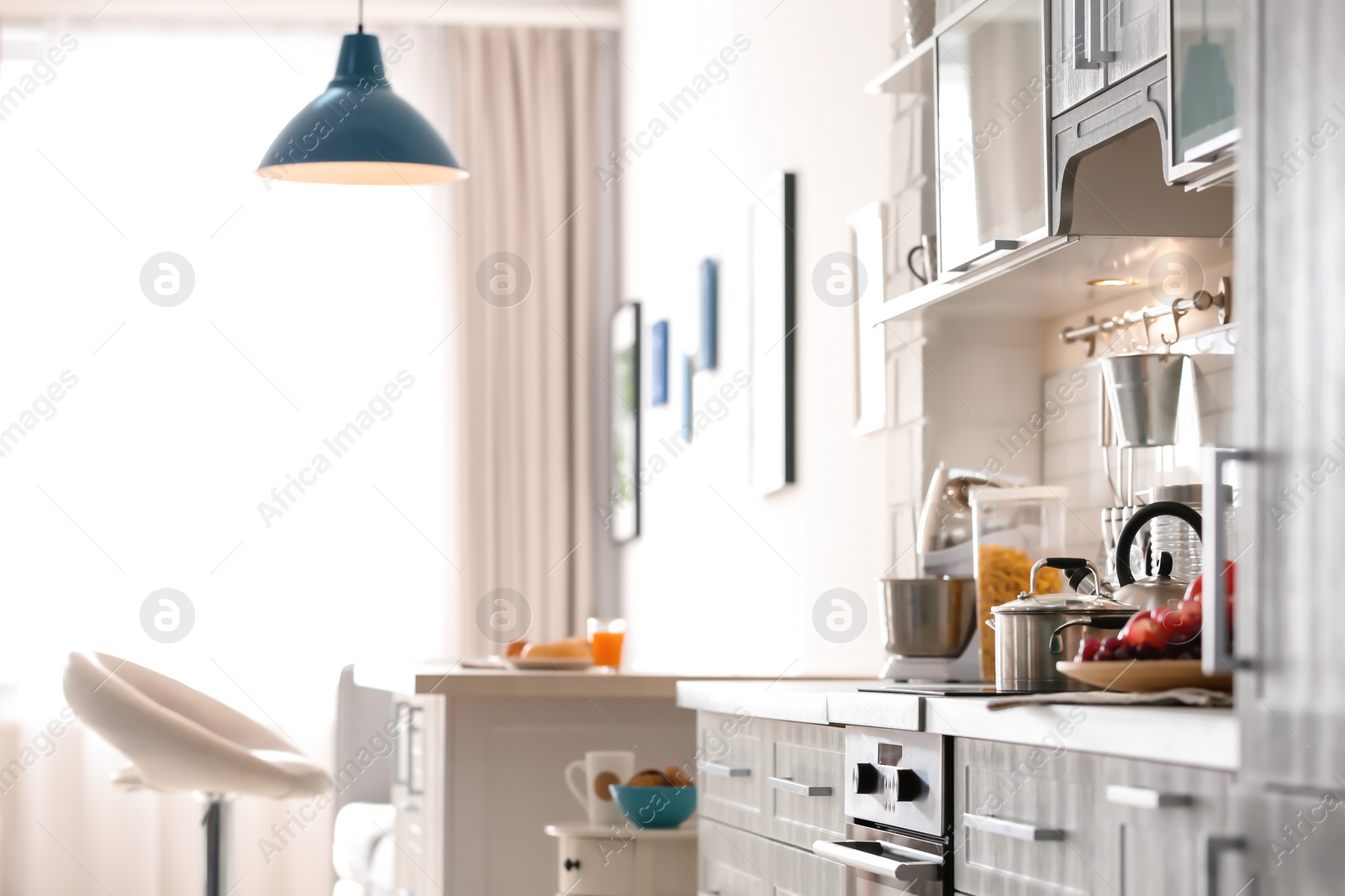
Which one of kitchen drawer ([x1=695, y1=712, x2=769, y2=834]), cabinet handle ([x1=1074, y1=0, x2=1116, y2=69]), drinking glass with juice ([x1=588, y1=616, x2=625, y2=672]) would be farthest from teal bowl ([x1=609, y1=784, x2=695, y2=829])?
cabinet handle ([x1=1074, y1=0, x2=1116, y2=69])

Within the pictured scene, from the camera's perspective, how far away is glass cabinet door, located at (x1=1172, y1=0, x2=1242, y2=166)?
1.44 metres

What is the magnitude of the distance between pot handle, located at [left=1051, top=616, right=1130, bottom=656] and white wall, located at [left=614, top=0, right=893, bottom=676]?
1284mm

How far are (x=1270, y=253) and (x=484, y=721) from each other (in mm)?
2001

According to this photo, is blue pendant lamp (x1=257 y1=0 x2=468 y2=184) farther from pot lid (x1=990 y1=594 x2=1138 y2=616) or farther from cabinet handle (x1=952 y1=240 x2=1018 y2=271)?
pot lid (x1=990 y1=594 x2=1138 y2=616)

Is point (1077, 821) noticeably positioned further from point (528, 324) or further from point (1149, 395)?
point (528, 324)

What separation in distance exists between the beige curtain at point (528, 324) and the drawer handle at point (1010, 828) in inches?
161

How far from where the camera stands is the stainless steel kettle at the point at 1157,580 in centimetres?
158

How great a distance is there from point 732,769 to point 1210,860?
1.23 metres

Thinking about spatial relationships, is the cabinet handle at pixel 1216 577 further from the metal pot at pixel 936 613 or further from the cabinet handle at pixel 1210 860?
the metal pot at pixel 936 613

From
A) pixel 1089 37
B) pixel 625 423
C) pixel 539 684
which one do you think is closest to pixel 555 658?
pixel 539 684

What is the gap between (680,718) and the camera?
296 cm

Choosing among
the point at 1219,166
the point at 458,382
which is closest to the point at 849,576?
the point at 1219,166

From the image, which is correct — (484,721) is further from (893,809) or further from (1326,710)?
(1326,710)

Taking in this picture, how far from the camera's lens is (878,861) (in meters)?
1.59
